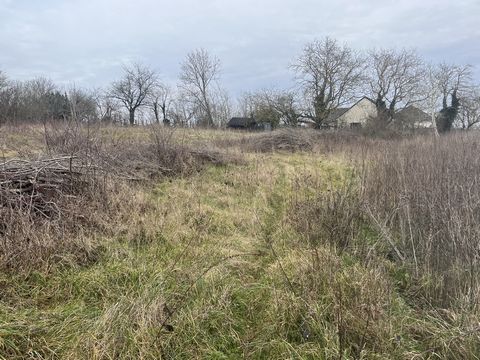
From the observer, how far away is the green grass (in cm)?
263

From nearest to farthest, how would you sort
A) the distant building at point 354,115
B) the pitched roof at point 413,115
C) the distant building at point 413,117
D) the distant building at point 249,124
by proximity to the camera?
the distant building at point 354,115 < the distant building at point 413,117 < the pitched roof at point 413,115 < the distant building at point 249,124

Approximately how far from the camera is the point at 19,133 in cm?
1199

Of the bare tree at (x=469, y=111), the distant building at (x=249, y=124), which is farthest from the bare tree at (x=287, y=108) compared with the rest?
the bare tree at (x=469, y=111)

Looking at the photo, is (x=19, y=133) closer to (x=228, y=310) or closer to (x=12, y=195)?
(x=12, y=195)

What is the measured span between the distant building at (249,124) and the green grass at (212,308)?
90.6 ft

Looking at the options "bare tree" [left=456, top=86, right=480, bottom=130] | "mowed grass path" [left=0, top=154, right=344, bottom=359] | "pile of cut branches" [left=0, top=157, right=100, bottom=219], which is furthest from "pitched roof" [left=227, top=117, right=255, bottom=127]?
"mowed grass path" [left=0, top=154, right=344, bottom=359]

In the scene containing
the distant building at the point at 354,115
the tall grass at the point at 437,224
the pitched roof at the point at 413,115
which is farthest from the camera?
the pitched roof at the point at 413,115

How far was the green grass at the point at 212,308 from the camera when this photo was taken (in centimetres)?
263

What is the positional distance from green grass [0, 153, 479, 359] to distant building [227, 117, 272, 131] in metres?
27.6

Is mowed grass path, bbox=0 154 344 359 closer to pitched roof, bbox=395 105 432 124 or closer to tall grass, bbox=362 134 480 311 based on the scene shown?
tall grass, bbox=362 134 480 311

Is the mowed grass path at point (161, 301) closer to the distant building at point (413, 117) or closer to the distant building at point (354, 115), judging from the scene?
the distant building at point (354, 115)

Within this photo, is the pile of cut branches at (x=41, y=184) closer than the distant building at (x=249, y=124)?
Yes

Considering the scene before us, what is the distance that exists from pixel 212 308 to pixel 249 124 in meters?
36.6

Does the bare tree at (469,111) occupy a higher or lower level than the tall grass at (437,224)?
higher
